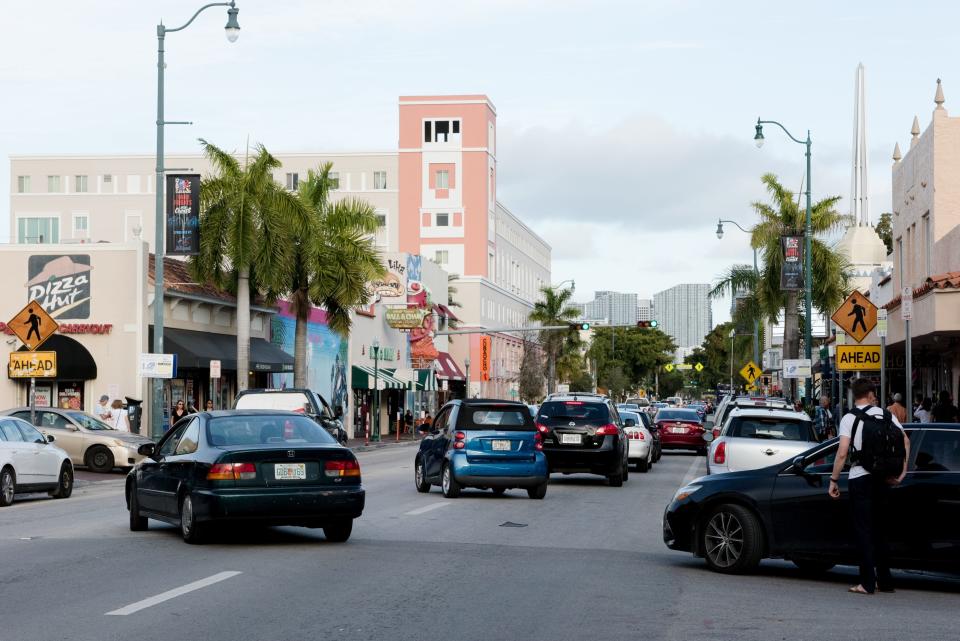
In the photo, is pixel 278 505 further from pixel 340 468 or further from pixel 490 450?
pixel 490 450

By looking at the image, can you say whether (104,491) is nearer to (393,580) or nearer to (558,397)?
(558,397)

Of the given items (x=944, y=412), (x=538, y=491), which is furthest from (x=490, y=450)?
(x=944, y=412)

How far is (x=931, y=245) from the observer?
34.2 m

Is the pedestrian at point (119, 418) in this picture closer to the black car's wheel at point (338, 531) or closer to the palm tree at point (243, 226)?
the palm tree at point (243, 226)

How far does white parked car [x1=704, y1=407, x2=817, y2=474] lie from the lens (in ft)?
62.1

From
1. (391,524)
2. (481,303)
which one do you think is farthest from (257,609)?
(481,303)

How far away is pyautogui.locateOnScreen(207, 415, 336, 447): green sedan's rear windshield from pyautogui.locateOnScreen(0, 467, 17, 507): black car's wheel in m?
8.60

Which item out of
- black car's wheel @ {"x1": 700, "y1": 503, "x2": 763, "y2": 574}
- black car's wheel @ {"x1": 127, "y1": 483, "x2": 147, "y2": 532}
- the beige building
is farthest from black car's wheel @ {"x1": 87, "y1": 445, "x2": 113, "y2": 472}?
black car's wheel @ {"x1": 700, "y1": 503, "x2": 763, "y2": 574}

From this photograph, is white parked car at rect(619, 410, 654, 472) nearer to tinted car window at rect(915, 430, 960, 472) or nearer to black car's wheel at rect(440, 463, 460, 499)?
black car's wheel at rect(440, 463, 460, 499)

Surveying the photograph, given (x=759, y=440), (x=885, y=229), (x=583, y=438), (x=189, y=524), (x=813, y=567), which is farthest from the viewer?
(x=885, y=229)

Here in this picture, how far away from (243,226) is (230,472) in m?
30.0

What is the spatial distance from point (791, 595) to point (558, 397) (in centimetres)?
1526

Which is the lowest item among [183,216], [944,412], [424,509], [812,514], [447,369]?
[424,509]

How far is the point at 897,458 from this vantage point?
1138 centimetres
